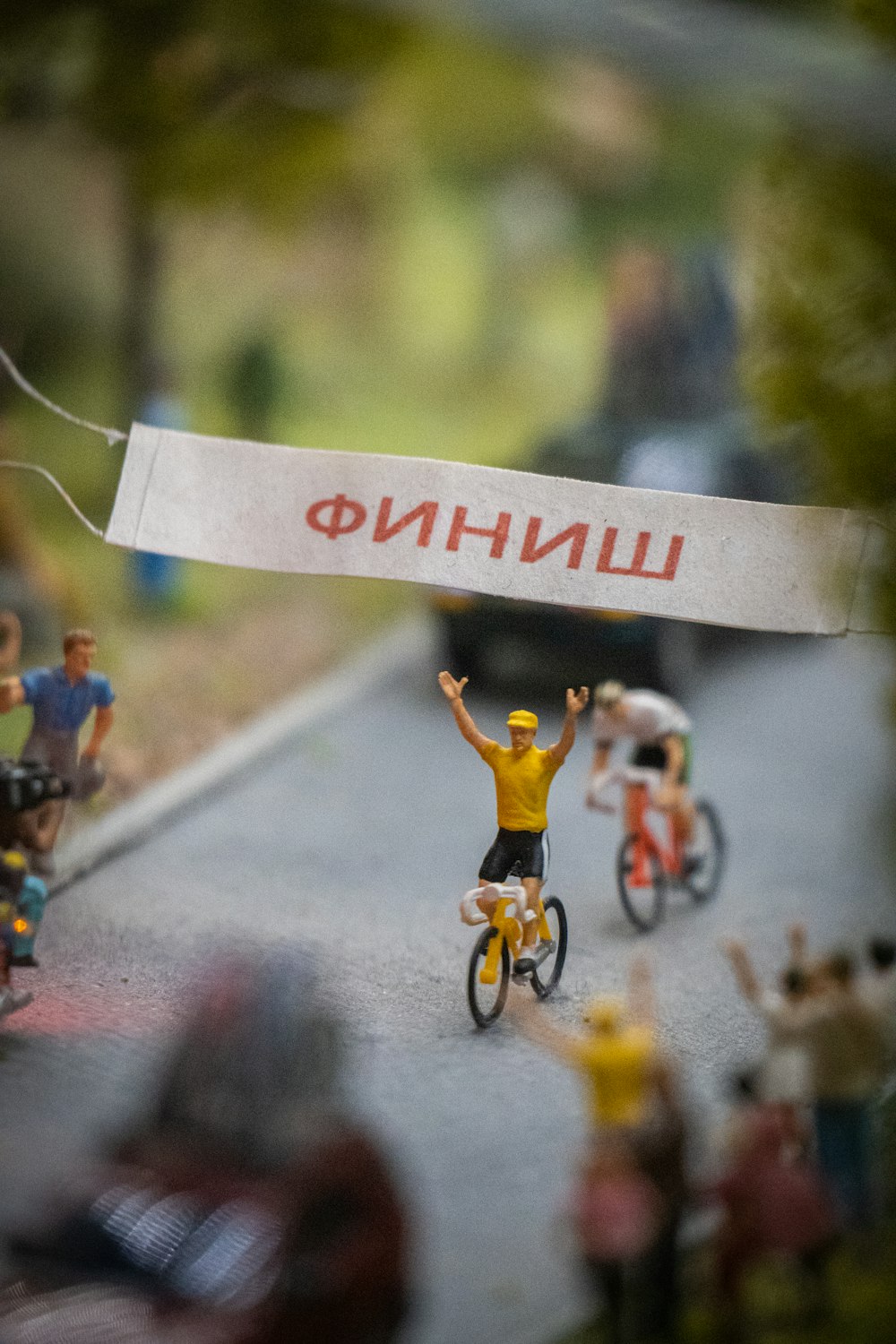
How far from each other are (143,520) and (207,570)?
651 cm

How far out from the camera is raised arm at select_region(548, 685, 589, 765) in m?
5.66

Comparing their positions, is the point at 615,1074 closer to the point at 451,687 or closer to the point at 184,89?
the point at 451,687

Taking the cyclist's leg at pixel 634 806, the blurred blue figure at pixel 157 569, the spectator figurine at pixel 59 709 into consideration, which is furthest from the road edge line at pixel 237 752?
the cyclist's leg at pixel 634 806

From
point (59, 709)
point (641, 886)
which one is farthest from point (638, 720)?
point (59, 709)

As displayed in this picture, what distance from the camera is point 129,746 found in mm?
8672

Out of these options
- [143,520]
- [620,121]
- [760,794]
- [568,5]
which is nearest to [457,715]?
[143,520]

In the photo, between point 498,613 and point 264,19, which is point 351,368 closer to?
point 264,19

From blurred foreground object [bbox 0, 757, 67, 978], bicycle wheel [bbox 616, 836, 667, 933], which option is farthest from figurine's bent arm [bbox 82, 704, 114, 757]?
bicycle wheel [bbox 616, 836, 667, 933]

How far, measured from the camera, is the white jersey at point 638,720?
647 centimetres

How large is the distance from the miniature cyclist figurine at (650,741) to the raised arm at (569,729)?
0.72m

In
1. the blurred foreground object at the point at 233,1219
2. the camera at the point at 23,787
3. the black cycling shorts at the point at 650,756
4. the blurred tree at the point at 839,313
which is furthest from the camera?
→ the black cycling shorts at the point at 650,756

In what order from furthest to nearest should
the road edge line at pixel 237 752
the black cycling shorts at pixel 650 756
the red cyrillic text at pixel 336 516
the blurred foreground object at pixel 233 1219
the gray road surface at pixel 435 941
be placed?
the road edge line at pixel 237 752
the black cycling shorts at pixel 650 756
the red cyrillic text at pixel 336 516
the gray road surface at pixel 435 941
the blurred foreground object at pixel 233 1219

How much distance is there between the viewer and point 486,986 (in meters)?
5.86

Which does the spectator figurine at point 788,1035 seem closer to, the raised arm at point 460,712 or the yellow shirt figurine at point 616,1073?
the yellow shirt figurine at point 616,1073
